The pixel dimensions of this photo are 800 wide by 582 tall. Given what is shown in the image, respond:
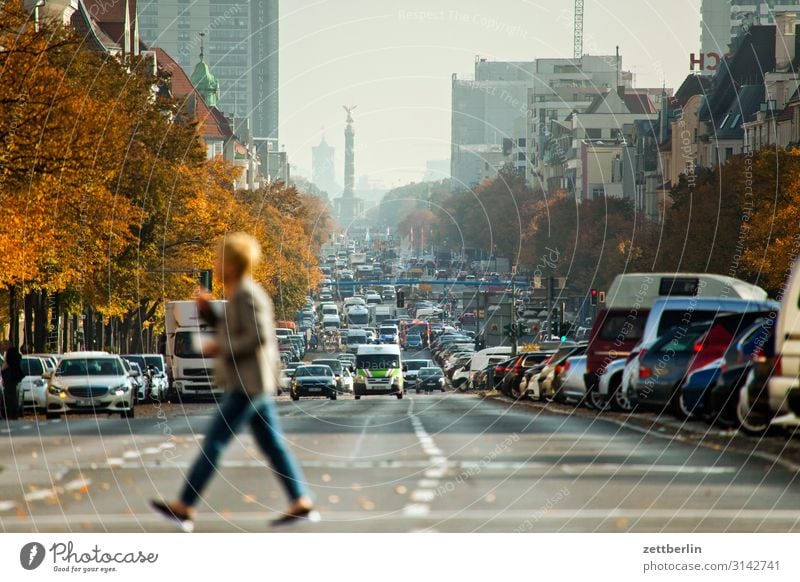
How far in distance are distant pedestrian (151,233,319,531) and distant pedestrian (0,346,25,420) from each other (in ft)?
127

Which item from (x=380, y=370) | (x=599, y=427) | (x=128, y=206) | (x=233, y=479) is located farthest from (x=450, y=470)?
(x=380, y=370)

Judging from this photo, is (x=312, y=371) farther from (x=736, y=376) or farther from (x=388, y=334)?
(x=388, y=334)

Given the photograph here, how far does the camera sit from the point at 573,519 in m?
18.7

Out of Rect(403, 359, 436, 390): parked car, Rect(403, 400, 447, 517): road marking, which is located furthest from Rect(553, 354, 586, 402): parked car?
Rect(403, 359, 436, 390): parked car

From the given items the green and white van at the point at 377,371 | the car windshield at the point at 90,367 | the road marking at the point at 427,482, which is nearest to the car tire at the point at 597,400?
the car windshield at the point at 90,367

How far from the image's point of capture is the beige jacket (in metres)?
10.4

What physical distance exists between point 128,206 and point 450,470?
162 feet

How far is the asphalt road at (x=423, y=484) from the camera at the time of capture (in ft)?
58.4

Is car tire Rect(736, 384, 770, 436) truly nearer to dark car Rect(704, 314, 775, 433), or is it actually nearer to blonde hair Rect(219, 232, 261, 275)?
dark car Rect(704, 314, 775, 433)

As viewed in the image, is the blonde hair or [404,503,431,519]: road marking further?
[404,503,431,519]: road marking

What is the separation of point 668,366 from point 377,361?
60.0 m

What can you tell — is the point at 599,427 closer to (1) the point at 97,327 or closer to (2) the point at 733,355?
(2) the point at 733,355

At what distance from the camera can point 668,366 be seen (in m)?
36.2

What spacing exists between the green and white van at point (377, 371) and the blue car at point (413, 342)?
304 feet
